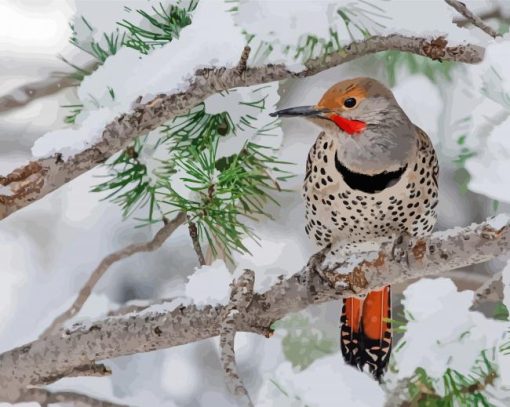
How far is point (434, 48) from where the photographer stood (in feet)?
3.83

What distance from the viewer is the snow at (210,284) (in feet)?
3.99

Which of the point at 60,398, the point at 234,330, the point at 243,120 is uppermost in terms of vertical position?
the point at 243,120

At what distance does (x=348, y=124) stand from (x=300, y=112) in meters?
0.12

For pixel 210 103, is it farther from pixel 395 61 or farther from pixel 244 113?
pixel 395 61

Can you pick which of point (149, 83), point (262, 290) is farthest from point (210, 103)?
point (262, 290)

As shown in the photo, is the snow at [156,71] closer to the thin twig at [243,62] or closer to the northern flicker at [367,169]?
the thin twig at [243,62]

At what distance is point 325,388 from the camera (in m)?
1.36

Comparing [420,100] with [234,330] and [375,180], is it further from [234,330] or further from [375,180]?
[234,330]

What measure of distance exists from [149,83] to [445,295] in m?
0.49

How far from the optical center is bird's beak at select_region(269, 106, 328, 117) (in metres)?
1.25

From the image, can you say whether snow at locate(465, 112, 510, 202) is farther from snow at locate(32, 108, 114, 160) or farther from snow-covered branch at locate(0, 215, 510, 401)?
snow at locate(32, 108, 114, 160)

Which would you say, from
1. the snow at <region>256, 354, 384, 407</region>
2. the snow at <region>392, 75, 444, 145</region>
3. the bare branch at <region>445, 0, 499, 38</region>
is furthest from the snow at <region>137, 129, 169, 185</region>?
the snow at <region>392, 75, 444, 145</region>

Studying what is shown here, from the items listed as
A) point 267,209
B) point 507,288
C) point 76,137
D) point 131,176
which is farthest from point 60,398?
point 267,209

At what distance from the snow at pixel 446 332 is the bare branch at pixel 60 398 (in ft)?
1.75
